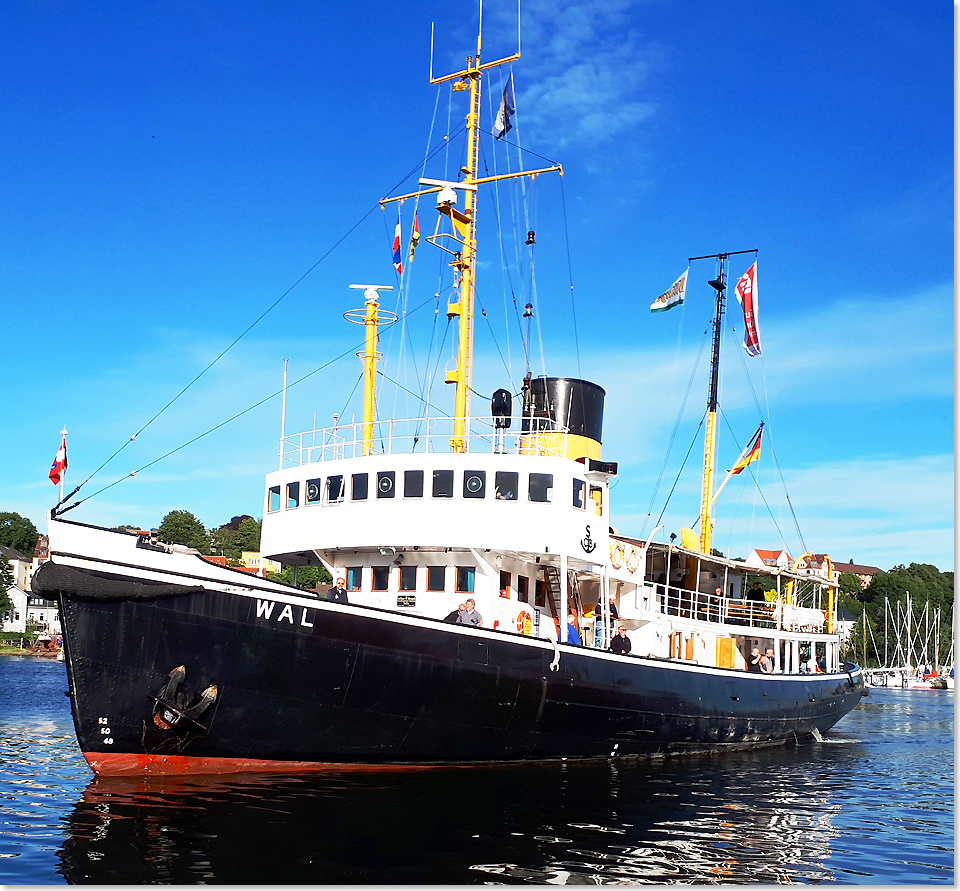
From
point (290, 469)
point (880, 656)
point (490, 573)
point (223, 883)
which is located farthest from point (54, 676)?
point (880, 656)

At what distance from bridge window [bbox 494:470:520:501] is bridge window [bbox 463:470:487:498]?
10.8 inches

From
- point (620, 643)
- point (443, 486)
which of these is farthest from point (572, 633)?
point (443, 486)

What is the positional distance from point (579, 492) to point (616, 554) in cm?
314

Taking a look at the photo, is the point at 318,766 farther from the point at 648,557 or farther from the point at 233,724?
the point at 648,557

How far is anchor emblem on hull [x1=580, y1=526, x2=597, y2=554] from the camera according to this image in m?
20.1

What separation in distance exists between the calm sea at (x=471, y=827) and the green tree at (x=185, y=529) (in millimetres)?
90370

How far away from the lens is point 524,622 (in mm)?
19516

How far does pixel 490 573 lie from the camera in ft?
63.3

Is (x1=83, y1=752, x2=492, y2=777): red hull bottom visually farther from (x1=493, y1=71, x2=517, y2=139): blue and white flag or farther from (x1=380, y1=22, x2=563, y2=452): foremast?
(x1=493, y1=71, x2=517, y2=139): blue and white flag

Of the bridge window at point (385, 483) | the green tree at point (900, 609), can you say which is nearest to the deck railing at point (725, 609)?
the bridge window at point (385, 483)

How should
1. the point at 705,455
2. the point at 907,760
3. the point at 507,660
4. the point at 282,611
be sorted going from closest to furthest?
the point at 282,611 < the point at 507,660 < the point at 907,760 < the point at 705,455

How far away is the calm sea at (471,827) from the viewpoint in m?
10.3

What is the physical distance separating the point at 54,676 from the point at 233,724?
42.7 metres

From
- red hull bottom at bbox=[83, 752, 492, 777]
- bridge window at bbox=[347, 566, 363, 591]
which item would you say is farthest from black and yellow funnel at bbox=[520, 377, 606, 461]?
red hull bottom at bbox=[83, 752, 492, 777]
